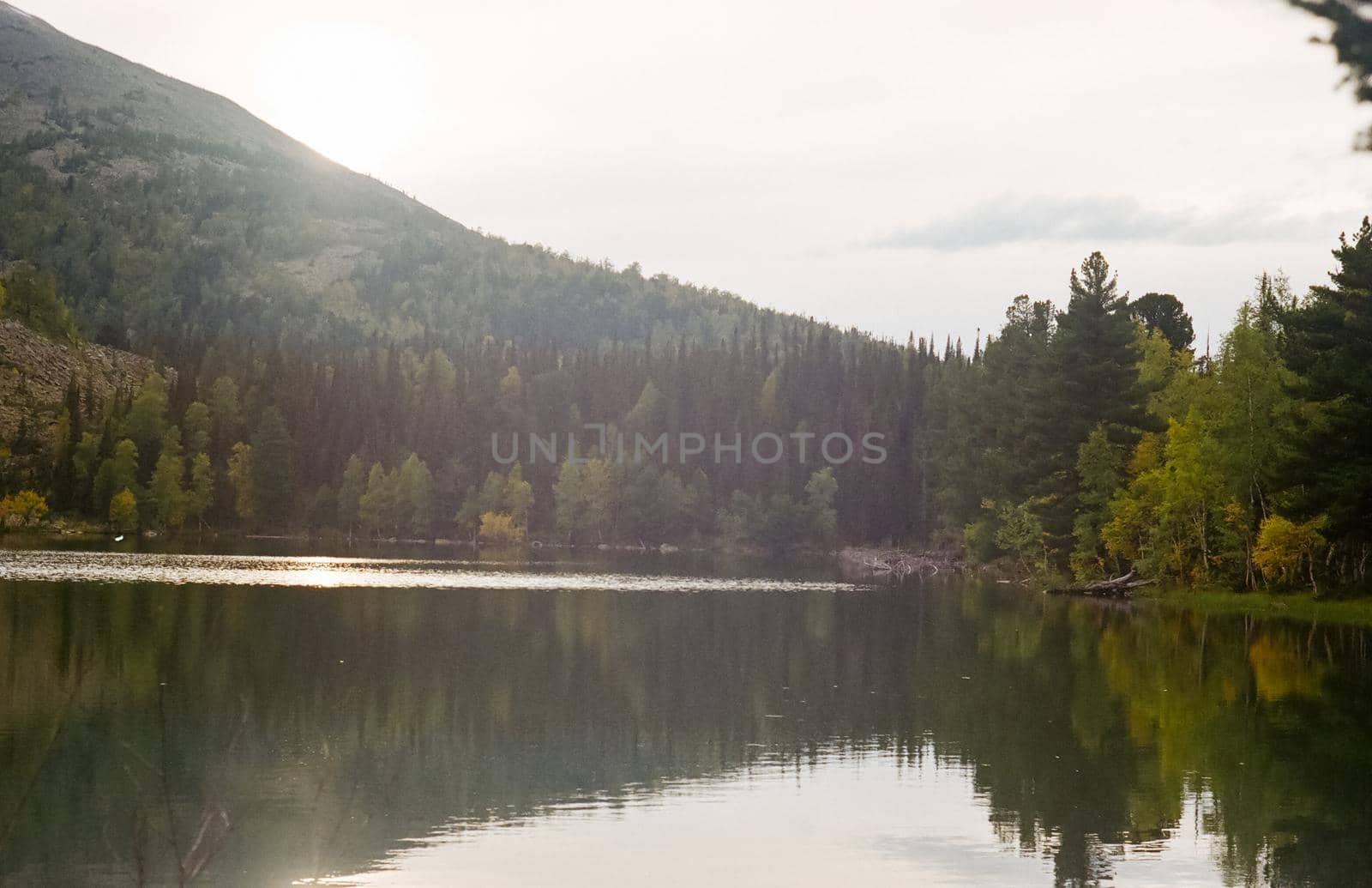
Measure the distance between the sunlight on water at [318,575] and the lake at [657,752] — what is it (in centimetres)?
1770

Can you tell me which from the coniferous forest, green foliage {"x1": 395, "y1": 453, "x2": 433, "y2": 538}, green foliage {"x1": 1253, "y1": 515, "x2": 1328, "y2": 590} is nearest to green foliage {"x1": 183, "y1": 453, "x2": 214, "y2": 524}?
the coniferous forest

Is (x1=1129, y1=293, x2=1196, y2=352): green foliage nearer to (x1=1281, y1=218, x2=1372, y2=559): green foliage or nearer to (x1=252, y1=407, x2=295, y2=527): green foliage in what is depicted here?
(x1=1281, y1=218, x2=1372, y2=559): green foliage

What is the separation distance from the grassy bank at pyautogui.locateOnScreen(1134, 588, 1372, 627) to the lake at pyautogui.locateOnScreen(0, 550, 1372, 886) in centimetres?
602

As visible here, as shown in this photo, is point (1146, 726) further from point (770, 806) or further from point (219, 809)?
point (219, 809)

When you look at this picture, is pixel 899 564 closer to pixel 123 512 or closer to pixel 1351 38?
pixel 123 512

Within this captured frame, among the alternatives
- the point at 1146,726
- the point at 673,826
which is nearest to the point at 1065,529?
the point at 1146,726

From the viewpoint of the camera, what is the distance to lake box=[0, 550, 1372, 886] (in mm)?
17016

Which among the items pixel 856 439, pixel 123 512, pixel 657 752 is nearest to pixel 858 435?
pixel 856 439

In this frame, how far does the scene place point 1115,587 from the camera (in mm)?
75938

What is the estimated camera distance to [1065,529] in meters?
83.6

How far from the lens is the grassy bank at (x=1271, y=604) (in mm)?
55656

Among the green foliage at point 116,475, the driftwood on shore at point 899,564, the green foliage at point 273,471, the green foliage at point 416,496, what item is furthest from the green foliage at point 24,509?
the driftwood on shore at point 899,564

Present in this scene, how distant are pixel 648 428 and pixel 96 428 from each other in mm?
64576

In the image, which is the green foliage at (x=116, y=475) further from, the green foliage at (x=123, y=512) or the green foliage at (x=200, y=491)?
the green foliage at (x=200, y=491)
